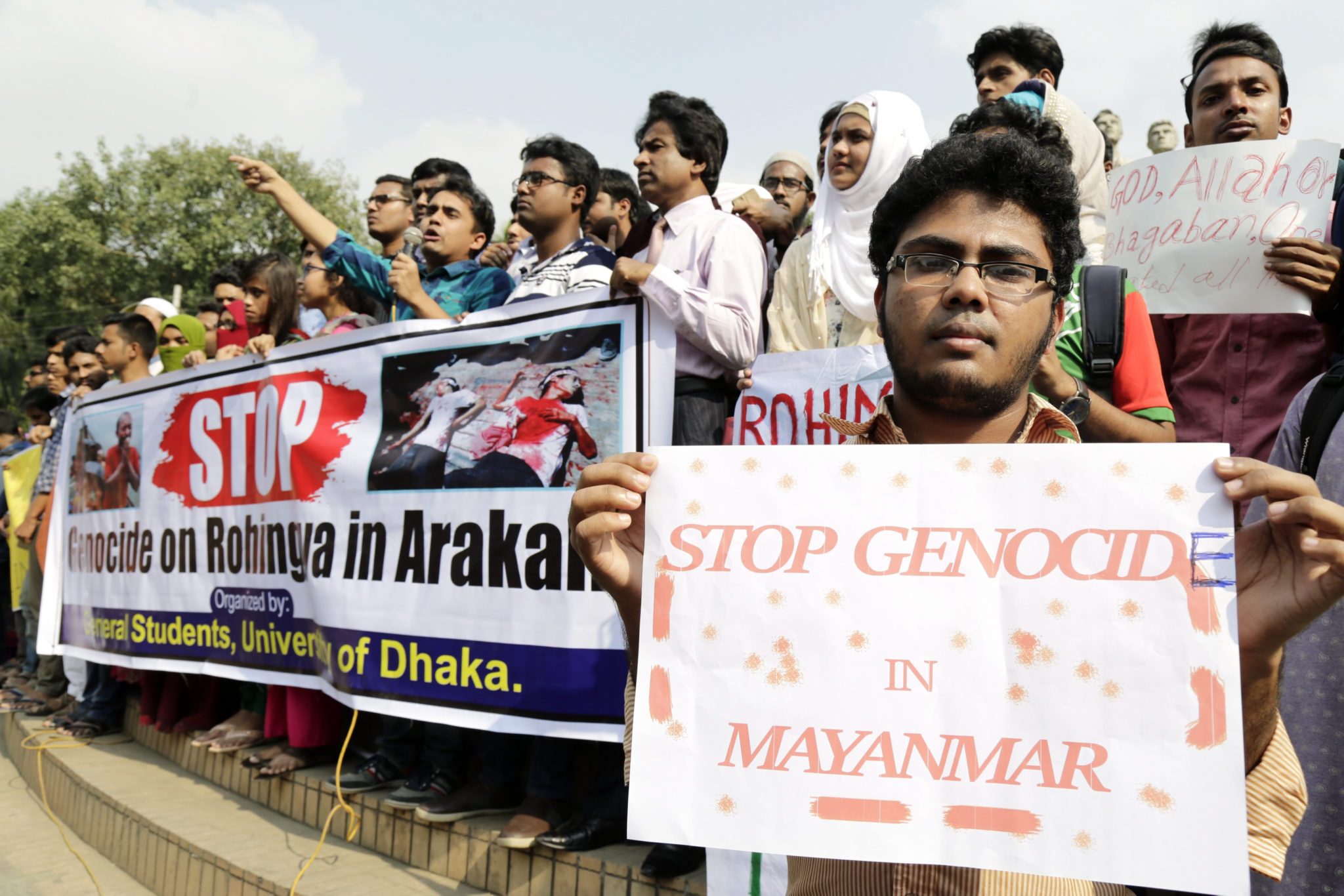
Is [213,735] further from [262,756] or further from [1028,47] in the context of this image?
[1028,47]


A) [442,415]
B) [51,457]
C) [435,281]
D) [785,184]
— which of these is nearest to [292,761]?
[442,415]

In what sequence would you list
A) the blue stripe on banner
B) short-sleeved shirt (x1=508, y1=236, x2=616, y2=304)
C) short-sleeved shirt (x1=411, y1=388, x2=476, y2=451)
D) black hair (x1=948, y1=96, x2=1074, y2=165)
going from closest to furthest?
black hair (x1=948, y1=96, x2=1074, y2=165) → the blue stripe on banner → short-sleeved shirt (x1=411, y1=388, x2=476, y2=451) → short-sleeved shirt (x1=508, y1=236, x2=616, y2=304)

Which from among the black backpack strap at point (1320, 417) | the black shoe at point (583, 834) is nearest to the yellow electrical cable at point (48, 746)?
the black shoe at point (583, 834)

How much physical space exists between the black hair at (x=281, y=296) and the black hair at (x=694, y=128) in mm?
2273

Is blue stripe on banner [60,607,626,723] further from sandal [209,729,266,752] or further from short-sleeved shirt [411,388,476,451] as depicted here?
short-sleeved shirt [411,388,476,451]

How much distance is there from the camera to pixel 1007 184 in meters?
1.78

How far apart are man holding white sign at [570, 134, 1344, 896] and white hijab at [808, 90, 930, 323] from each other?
57.4 inches

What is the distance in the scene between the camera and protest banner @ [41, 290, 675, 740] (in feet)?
10.8

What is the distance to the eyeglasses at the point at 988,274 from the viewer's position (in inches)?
66.4

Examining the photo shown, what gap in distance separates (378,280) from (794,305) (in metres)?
2.07

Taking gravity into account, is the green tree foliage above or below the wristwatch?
above

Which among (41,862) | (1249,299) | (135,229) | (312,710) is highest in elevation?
(135,229)

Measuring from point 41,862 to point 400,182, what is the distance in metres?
3.77

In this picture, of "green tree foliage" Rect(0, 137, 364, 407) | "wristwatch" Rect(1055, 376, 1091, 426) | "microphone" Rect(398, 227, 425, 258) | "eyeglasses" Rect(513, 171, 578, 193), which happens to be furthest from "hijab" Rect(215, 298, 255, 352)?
"green tree foliage" Rect(0, 137, 364, 407)
